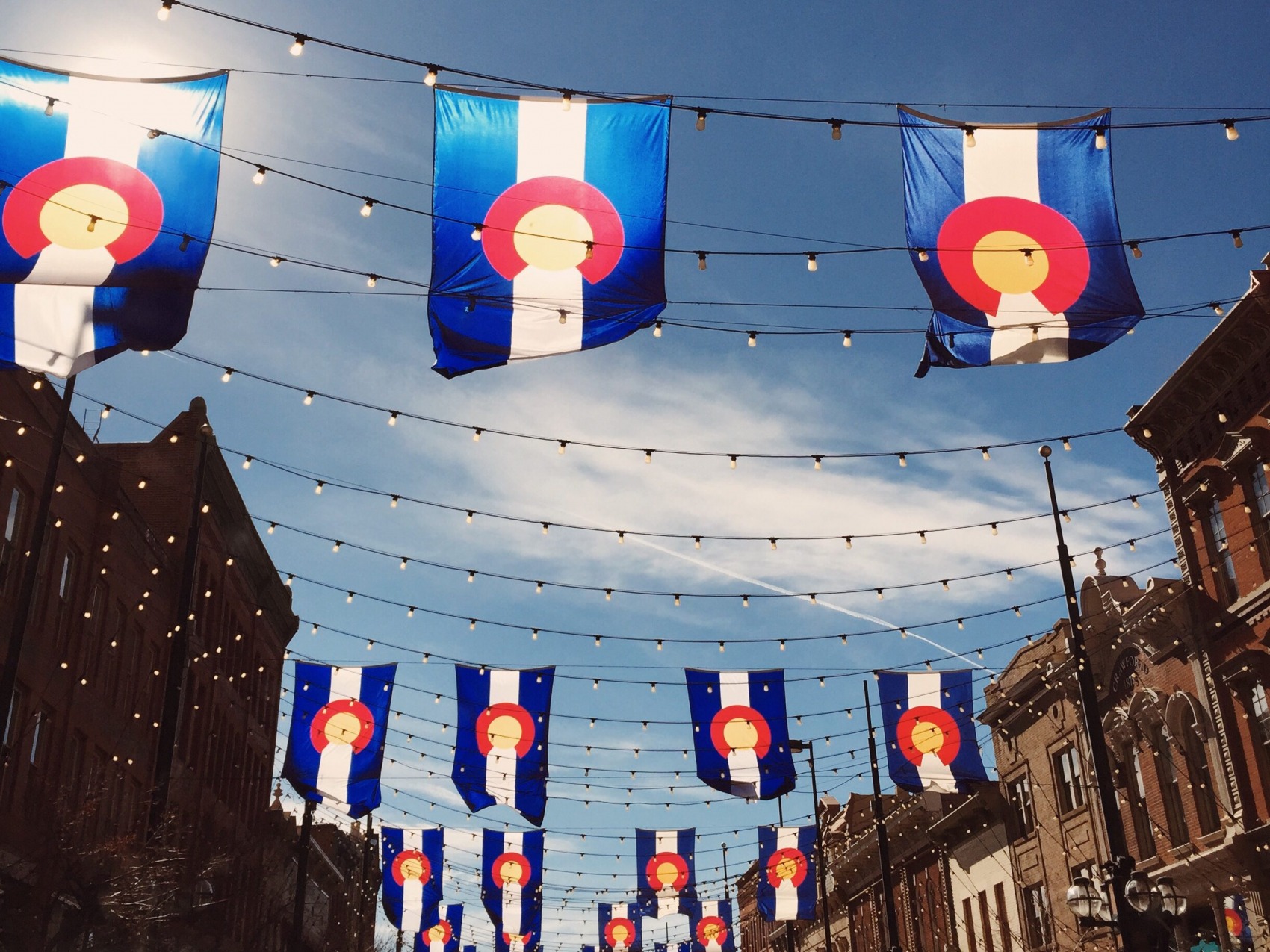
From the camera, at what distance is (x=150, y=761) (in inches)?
1254

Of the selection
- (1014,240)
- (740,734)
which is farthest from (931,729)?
(1014,240)

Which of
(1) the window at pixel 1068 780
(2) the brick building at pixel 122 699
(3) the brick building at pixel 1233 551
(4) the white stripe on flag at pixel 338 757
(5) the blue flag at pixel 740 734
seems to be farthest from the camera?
(1) the window at pixel 1068 780

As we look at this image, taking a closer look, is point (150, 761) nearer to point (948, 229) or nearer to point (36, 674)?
point (36, 674)

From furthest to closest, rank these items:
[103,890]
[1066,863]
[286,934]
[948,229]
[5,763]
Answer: [286,934]
[1066,863]
[5,763]
[103,890]
[948,229]

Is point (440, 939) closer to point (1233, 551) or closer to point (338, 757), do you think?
point (338, 757)

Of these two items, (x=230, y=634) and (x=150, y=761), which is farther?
(x=230, y=634)

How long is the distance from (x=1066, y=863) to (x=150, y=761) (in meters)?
24.4

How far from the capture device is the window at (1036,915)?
32975 mm

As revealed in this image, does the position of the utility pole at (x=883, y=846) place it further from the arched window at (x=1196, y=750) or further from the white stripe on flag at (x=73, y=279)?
the white stripe on flag at (x=73, y=279)

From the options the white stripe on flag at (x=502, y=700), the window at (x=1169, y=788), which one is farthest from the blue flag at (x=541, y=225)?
the window at (x=1169, y=788)

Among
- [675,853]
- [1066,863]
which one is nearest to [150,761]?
[675,853]

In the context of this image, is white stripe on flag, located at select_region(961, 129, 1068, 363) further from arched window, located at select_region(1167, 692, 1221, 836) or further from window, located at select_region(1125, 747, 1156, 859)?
window, located at select_region(1125, 747, 1156, 859)

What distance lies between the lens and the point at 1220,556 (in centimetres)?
2586

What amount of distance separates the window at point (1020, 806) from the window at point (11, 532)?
27164 mm
